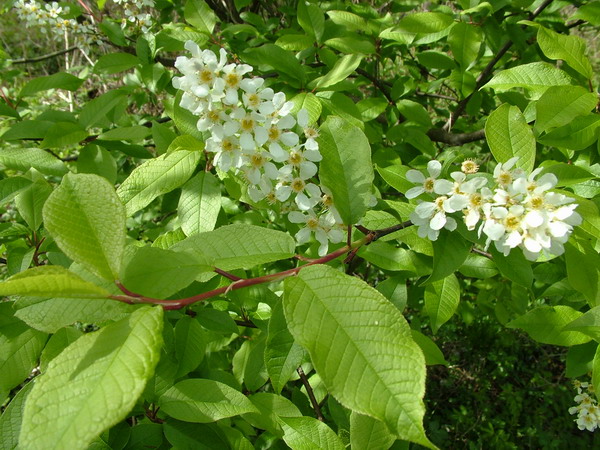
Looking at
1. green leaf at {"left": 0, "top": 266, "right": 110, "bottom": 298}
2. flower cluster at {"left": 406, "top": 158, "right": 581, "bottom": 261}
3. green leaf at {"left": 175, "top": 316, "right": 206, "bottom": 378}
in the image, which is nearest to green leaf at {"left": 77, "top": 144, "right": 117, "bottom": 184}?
green leaf at {"left": 175, "top": 316, "right": 206, "bottom": 378}

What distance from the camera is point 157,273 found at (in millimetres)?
800

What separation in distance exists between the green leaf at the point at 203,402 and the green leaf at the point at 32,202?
2.46 feet

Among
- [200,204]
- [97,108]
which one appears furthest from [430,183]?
[97,108]

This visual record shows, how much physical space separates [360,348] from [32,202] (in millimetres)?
1284

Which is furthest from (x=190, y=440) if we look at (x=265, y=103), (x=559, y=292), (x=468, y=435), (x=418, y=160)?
(x=468, y=435)

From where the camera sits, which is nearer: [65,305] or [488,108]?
[65,305]

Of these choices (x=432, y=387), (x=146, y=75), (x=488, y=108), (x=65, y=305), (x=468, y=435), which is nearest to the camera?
(x=65, y=305)

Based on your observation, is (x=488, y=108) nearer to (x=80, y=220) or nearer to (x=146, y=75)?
(x=146, y=75)

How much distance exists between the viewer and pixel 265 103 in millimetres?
1118

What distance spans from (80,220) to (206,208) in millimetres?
580

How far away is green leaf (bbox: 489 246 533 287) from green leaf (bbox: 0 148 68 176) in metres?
1.42

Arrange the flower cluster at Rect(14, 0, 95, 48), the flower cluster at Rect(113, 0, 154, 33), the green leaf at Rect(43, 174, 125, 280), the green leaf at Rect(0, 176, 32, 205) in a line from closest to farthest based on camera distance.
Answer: the green leaf at Rect(43, 174, 125, 280) → the green leaf at Rect(0, 176, 32, 205) → the flower cluster at Rect(113, 0, 154, 33) → the flower cluster at Rect(14, 0, 95, 48)

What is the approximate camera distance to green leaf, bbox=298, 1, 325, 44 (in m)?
1.92

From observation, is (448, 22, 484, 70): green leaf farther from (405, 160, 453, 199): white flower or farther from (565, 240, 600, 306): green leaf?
(565, 240, 600, 306): green leaf
